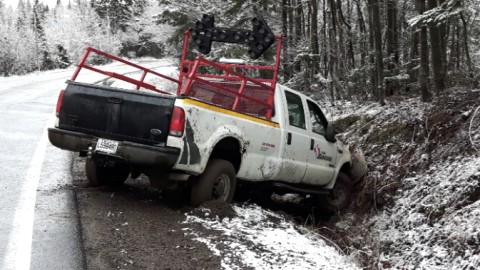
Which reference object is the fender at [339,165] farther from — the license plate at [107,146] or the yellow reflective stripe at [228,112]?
the license plate at [107,146]

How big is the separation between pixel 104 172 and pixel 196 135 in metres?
1.97

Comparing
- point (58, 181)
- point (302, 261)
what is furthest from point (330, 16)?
point (302, 261)

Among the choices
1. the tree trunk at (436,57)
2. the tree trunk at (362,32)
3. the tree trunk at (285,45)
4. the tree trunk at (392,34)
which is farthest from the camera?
the tree trunk at (362,32)

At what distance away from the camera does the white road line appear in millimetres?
4396

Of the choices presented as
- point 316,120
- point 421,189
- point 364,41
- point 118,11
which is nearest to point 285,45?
point 364,41

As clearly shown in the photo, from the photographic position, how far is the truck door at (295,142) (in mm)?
7337

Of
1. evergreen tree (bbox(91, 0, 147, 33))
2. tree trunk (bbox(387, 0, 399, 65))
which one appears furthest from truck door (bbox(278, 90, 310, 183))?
evergreen tree (bbox(91, 0, 147, 33))

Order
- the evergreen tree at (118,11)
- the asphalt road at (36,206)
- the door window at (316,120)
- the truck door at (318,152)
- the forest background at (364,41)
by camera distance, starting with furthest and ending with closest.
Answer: the evergreen tree at (118,11)
the forest background at (364,41)
the door window at (316,120)
the truck door at (318,152)
the asphalt road at (36,206)

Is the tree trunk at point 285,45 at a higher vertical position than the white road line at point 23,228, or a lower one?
higher

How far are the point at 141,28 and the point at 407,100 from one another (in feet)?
218

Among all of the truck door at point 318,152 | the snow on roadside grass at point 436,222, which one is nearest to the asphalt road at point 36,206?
the snow on roadside grass at point 436,222

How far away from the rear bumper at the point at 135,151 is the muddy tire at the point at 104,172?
0.75 m

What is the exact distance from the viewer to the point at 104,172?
7.05m

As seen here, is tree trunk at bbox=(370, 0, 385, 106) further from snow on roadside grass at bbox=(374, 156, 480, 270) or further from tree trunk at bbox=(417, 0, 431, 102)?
snow on roadside grass at bbox=(374, 156, 480, 270)
